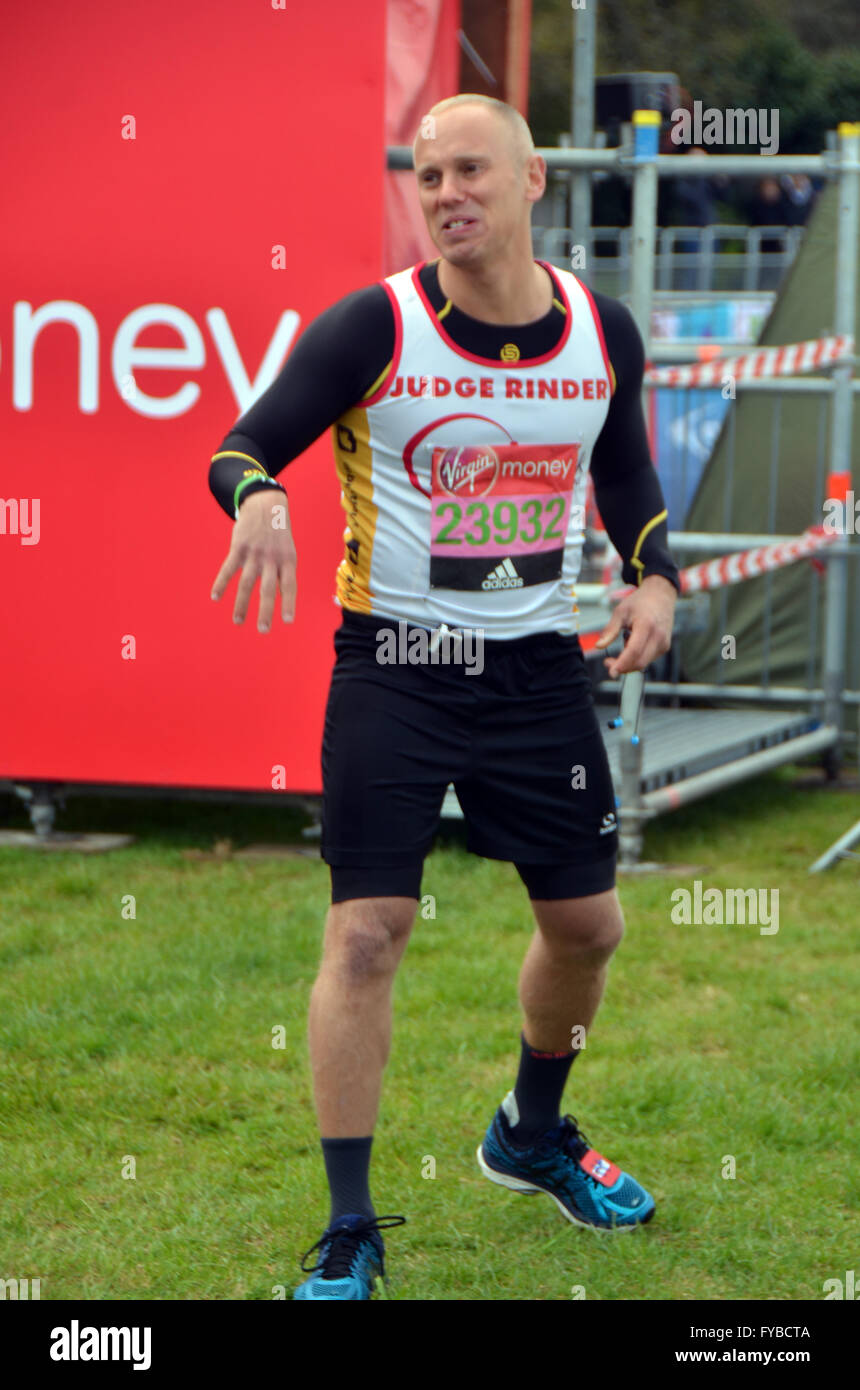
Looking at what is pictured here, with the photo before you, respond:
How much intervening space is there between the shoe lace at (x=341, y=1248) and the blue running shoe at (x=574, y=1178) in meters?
0.54

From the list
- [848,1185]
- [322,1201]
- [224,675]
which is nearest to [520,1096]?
[322,1201]

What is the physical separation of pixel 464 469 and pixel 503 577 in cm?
24

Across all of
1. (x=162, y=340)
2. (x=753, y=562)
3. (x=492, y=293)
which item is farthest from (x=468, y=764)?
(x=753, y=562)

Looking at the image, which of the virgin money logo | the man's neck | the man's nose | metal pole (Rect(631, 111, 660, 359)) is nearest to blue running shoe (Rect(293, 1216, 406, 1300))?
the virgin money logo

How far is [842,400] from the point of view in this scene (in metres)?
8.22

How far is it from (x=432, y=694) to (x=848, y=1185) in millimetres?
1577

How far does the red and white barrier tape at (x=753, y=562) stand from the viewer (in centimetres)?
742

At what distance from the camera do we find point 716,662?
9297 millimetres

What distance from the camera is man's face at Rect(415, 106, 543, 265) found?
3.21 m

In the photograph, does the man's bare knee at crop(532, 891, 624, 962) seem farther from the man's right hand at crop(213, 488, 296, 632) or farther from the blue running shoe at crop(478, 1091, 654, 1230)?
the man's right hand at crop(213, 488, 296, 632)

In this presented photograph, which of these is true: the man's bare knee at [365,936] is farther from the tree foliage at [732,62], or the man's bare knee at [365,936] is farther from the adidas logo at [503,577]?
the tree foliage at [732,62]

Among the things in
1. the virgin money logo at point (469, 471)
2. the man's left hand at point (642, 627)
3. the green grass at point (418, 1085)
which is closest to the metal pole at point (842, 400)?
the green grass at point (418, 1085)

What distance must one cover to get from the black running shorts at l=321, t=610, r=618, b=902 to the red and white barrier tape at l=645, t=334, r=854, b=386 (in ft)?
12.5
